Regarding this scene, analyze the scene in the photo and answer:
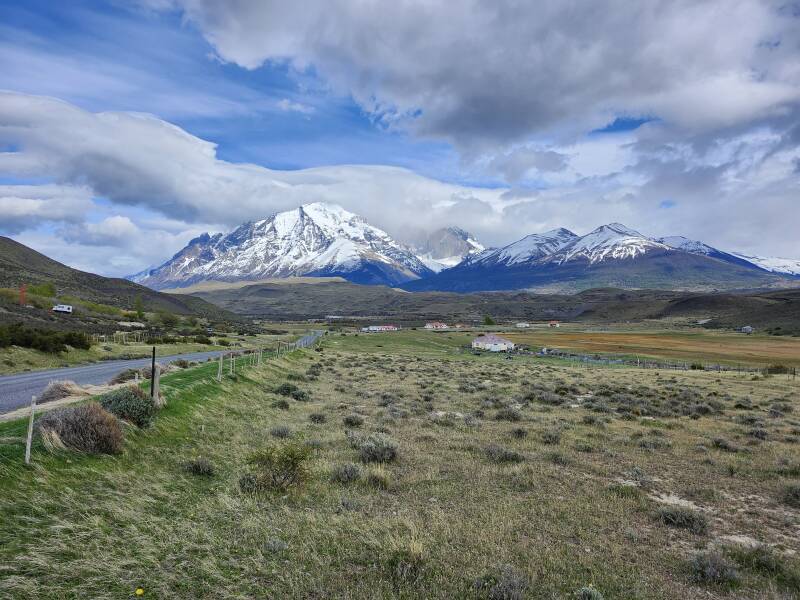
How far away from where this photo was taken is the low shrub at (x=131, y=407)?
12742 mm

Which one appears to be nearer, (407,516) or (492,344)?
(407,516)

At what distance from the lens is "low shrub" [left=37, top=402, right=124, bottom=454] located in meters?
10.2

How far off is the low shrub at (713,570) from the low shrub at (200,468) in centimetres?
1019

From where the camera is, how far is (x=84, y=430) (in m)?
10.5

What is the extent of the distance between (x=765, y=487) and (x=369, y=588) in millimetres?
11693

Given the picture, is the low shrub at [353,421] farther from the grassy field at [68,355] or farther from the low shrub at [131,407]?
the grassy field at [68,355]

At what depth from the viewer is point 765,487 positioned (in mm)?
12492

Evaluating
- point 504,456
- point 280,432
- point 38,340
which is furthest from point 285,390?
point 38,340

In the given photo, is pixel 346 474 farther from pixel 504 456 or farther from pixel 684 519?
pixel 684 519

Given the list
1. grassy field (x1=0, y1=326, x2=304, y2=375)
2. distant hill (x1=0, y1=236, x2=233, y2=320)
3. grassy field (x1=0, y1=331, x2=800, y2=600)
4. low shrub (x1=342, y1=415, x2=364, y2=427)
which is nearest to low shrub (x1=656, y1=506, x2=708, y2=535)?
grassy field (x1=0, y1=331, x2=800, y2=600)

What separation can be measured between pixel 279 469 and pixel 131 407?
5117 millimetres

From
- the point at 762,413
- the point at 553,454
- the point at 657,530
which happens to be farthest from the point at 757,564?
the point at 762,413

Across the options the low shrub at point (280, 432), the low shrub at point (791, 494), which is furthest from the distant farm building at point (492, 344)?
the low shrub at point (791, 494)

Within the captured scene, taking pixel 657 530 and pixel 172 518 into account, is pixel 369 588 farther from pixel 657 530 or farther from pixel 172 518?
pixel 657 530
